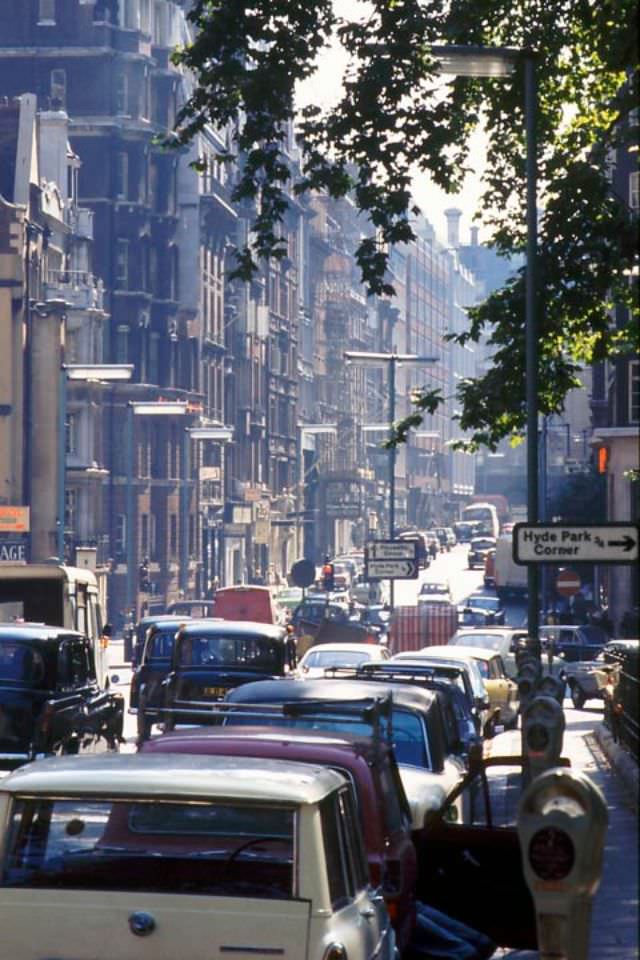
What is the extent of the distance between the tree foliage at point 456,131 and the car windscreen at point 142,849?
15766 millimetres

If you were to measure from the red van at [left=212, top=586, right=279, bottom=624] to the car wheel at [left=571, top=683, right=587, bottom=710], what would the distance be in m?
21.2

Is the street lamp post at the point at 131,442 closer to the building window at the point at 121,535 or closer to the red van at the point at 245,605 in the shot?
the building window at the point at 121,535

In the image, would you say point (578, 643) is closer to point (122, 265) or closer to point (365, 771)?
point (122, 265)

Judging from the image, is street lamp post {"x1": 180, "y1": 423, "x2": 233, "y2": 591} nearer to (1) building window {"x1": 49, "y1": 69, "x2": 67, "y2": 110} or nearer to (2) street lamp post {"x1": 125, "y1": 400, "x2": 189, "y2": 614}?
(2) street lamp post {"x1": 125, "y1": 400, "x2": 189, "y2": 614}

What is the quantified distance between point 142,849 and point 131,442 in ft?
259

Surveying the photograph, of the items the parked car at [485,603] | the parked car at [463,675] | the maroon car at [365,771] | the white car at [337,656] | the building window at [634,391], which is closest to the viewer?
the maroon car at [365,771]

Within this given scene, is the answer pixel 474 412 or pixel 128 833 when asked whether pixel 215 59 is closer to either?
pixel 474 412

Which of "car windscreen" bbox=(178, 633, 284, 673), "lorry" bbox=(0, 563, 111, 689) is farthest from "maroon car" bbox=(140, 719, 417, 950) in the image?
"lorry" bbox=(0, 563, 111, 689)

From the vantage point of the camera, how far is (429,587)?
100500 mm

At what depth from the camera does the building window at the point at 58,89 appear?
3846 inches

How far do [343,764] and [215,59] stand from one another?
1622 cm

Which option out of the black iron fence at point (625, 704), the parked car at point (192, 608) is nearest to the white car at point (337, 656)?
the black iron fence at point (625, 704)

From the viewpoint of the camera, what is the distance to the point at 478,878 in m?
11.3

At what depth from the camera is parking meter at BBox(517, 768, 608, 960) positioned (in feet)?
13.6
